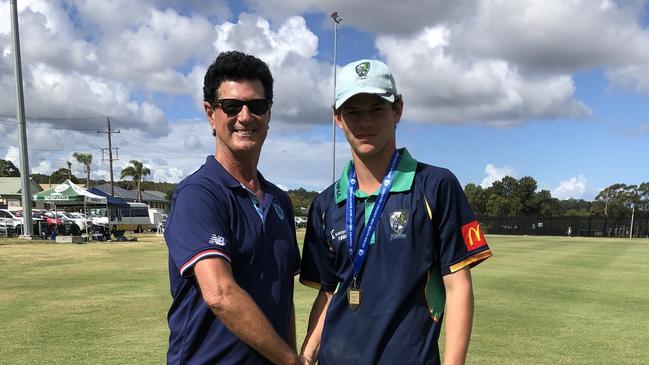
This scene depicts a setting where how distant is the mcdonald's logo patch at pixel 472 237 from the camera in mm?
2232

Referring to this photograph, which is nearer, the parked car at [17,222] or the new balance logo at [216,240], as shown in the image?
the new balance logo at [216,240]

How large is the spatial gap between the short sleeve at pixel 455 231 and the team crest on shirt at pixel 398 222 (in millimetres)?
129

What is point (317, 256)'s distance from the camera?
8.54 feet

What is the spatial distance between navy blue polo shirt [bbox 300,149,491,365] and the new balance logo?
579 mm

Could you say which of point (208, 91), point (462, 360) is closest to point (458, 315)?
point (462, 360)

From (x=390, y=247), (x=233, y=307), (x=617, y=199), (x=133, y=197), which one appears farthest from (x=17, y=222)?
(x=617, y=199)

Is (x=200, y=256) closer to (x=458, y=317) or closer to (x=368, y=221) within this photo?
(x=368, y=221)

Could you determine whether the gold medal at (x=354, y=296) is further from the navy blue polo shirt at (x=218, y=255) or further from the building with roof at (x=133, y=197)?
the building with roof at (x=133, y=197)

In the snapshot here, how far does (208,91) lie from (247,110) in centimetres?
22

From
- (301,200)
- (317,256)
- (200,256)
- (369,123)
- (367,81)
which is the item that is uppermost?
(367,81)

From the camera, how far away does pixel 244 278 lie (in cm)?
224

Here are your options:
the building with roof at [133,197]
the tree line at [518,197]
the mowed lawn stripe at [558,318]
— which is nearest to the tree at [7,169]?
the tree line at [518,197]

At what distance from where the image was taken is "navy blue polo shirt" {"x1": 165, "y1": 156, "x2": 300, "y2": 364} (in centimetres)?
212

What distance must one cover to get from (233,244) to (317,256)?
54 centimetres
